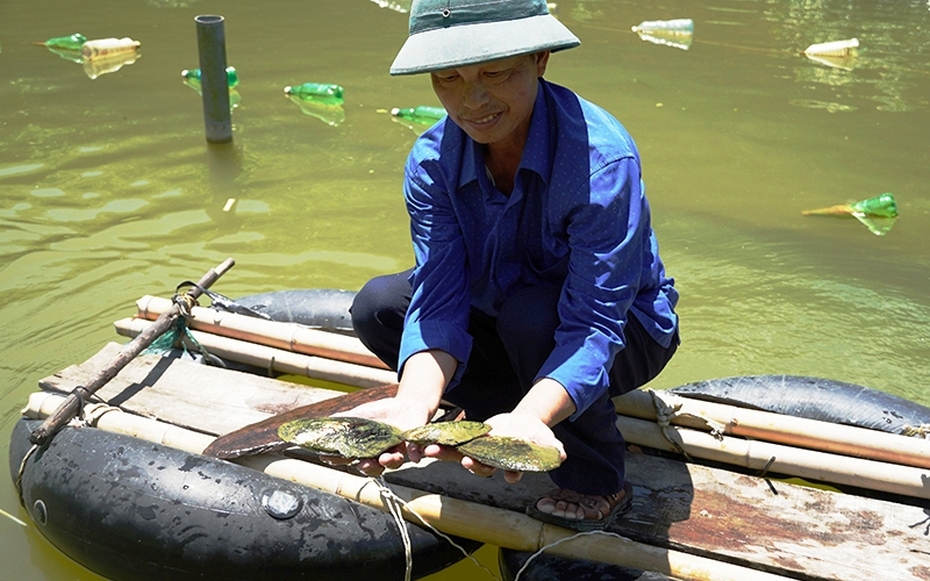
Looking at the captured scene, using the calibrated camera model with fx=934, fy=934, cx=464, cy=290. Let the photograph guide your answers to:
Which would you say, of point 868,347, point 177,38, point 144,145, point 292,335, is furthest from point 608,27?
point 292,335

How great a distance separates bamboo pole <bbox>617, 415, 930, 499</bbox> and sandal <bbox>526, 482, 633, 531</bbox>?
312 mm

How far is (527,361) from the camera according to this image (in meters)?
2.23

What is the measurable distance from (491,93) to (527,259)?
18.6 inches

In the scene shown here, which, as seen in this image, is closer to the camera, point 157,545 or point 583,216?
point 583,216

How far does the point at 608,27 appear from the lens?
963 cm

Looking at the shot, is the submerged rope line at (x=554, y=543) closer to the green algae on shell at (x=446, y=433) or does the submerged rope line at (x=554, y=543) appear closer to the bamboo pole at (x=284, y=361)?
the green algae on shell at (x=446, y=433)

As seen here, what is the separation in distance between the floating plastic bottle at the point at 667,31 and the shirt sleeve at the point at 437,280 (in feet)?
24.4

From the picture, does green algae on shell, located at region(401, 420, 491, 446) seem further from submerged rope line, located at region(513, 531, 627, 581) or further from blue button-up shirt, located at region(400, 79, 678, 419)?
submerged rope line, located at region(513, 531, 627, 581)

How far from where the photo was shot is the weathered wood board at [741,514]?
7.36 feet

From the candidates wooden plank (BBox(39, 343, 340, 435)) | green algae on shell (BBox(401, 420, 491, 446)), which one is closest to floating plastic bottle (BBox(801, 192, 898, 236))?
wooden plank (BBox(39, 343, 340, 435))

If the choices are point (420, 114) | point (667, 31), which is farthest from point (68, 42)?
point (667, 31)

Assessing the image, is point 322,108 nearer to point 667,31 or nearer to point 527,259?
point 667,31

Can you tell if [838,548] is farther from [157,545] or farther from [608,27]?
[608,27]

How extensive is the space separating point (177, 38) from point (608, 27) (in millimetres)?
4273
